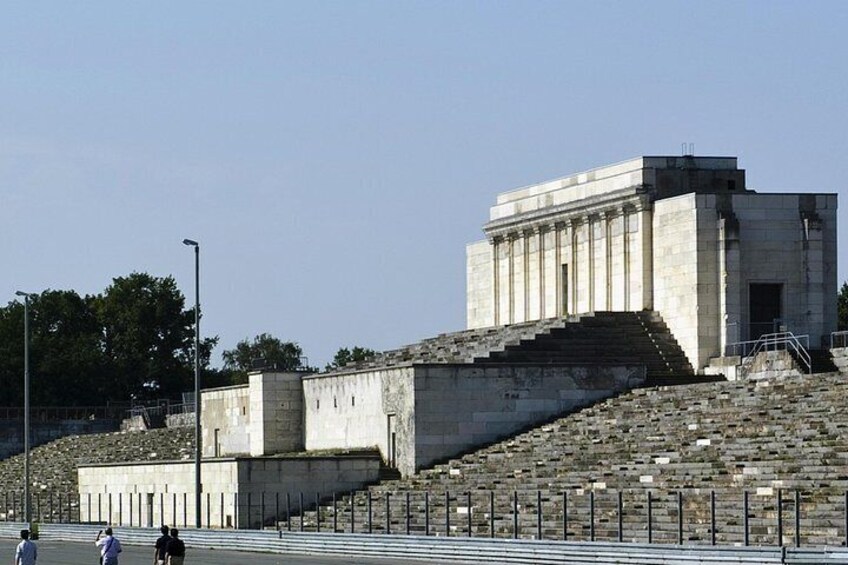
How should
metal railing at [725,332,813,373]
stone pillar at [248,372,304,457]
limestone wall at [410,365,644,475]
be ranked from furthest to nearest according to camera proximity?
stone pillar at [248,372,304,457] < limestone wall at [410,365,644,475] < metal railing at [725,332,813,373]

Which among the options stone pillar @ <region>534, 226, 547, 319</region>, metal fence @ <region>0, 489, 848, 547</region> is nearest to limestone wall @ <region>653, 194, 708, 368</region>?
stone pillar @ <region>534, 226, 547, 319</region>

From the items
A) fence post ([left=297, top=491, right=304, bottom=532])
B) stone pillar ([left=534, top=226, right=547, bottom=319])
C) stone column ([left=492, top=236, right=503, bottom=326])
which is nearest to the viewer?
fence post ([left=297, top=491, right=304, bottom=532])

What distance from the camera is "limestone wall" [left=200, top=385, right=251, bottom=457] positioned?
104 meters

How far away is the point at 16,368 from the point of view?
166 meters

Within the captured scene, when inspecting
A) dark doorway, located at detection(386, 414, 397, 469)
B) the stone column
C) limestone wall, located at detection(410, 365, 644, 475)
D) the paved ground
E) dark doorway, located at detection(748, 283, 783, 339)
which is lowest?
the paved ground

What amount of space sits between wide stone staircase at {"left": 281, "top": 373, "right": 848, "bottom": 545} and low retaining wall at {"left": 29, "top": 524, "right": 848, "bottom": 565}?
5.83ft

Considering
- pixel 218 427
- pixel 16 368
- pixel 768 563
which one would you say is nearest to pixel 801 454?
pixel 768 563

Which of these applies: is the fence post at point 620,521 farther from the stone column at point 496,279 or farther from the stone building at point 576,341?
the stone column at point 496,279

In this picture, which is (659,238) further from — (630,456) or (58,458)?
(58,458)

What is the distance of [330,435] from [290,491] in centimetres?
1015

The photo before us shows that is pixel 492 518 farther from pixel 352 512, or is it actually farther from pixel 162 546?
pixel 162 546

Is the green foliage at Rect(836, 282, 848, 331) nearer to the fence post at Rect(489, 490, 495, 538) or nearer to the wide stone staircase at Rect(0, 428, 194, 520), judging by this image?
the wide stone staircase at Rect(0, 428, 194, 520)

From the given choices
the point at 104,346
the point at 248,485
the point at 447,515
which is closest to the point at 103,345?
the point at 104,346

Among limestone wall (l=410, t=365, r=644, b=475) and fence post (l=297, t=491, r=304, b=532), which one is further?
limestone wall (l=410, t=365, r=644, b=475)
